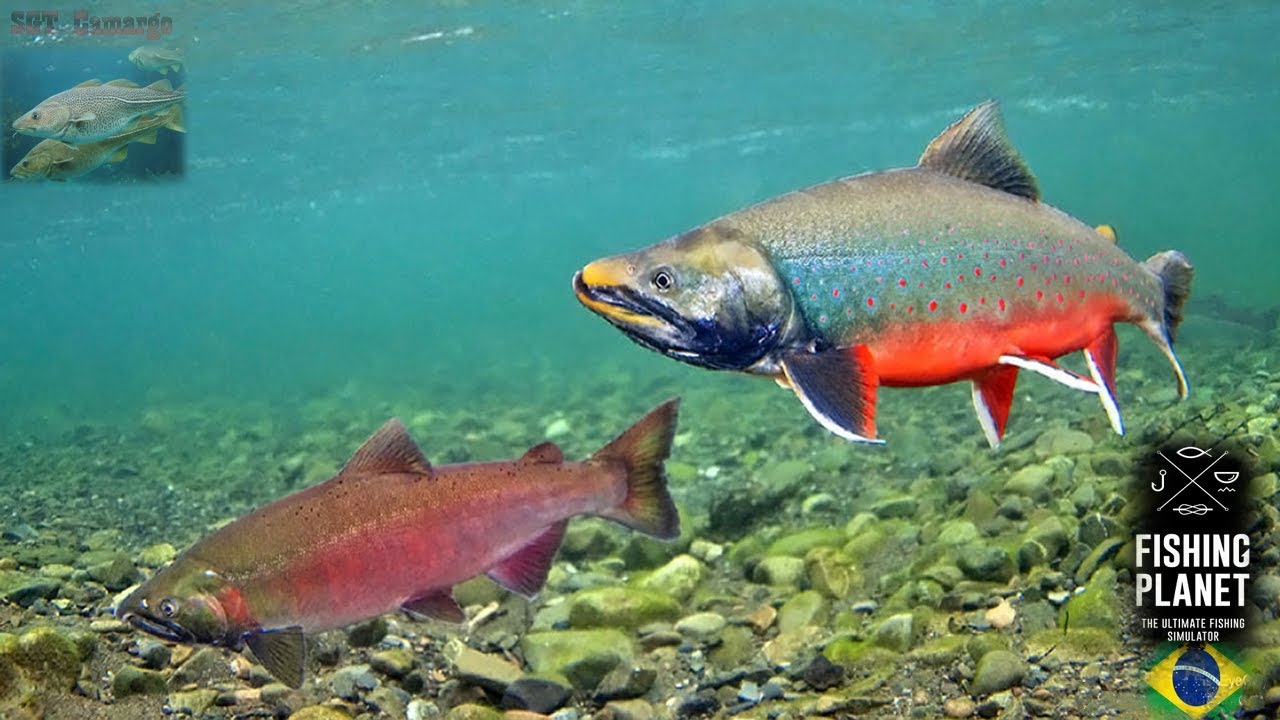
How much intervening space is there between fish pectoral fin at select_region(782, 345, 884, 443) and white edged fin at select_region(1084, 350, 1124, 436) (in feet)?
1.81

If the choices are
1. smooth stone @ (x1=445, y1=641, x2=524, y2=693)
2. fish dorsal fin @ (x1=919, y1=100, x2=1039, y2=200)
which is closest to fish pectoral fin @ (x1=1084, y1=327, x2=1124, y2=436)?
fish dorsal fin @ (x1=919, y1=100, x2=1039, y2=200)

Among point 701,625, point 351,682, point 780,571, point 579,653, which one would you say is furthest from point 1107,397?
point 780,571

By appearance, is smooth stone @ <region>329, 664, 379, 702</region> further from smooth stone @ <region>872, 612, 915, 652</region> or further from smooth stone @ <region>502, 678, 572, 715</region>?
smooth stone @ <region>872, 612, 915, 652</region>

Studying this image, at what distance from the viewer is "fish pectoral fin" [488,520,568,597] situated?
2783 mm

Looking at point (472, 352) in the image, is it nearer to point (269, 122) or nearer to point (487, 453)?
point (269, 122)

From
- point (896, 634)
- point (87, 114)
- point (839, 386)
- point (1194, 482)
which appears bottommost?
point (896, 634)

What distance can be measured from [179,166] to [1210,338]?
3480cm

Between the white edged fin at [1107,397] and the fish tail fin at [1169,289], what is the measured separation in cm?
29

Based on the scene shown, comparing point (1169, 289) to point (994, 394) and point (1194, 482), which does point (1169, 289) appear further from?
point (1194, 482)

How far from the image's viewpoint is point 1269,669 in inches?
131

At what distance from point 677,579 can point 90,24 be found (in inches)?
950

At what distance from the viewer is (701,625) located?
5301 mm

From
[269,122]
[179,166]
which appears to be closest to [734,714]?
[269,122]

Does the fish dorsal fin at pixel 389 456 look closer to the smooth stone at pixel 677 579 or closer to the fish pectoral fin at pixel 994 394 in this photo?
the fish pectoral fin at pixel 994 394
